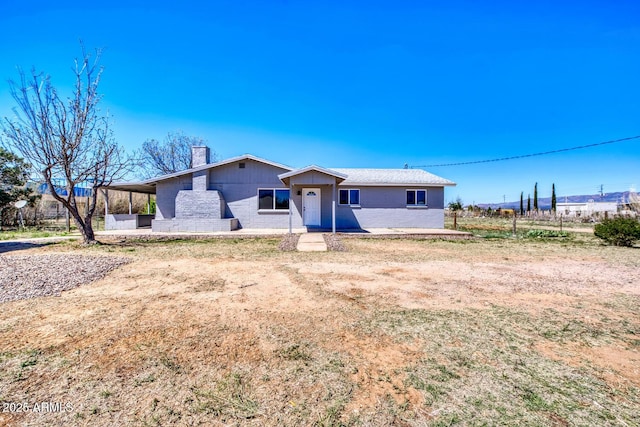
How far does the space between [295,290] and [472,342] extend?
2883 millimetres

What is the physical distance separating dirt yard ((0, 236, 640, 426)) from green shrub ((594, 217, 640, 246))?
7.58 meters

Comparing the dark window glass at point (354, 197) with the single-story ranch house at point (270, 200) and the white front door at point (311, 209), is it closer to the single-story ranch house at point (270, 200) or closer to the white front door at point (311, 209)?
the single-story ranch house at point (270, 200)

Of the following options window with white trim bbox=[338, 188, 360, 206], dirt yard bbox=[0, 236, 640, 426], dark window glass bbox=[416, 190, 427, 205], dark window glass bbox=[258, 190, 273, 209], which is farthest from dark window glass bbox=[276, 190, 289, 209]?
dirt yard bbox=[0, 236, 640, 426]

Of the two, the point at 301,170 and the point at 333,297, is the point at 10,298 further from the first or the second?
the point at 301,170

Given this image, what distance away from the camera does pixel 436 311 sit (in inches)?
165

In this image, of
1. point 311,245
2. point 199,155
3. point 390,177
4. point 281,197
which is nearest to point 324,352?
point 311,245

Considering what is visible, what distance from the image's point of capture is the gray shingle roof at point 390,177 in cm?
1667

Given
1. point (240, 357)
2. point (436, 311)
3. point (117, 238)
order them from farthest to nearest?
point (117, 238) → point (436, 311) → point (240, 357)

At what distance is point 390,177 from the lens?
17.8 metres

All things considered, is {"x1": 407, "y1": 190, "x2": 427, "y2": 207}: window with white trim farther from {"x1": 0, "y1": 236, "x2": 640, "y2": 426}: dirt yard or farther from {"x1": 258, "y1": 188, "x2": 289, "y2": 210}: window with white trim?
{"x1": 0, "y1": 236, "x2": 640, "y2": 426}: dirt yard

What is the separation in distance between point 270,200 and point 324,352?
546 inches

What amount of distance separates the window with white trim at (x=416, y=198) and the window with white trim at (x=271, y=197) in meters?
7.14

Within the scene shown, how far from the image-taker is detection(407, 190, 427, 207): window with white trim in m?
17.2

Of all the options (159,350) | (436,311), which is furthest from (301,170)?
(159,350)
